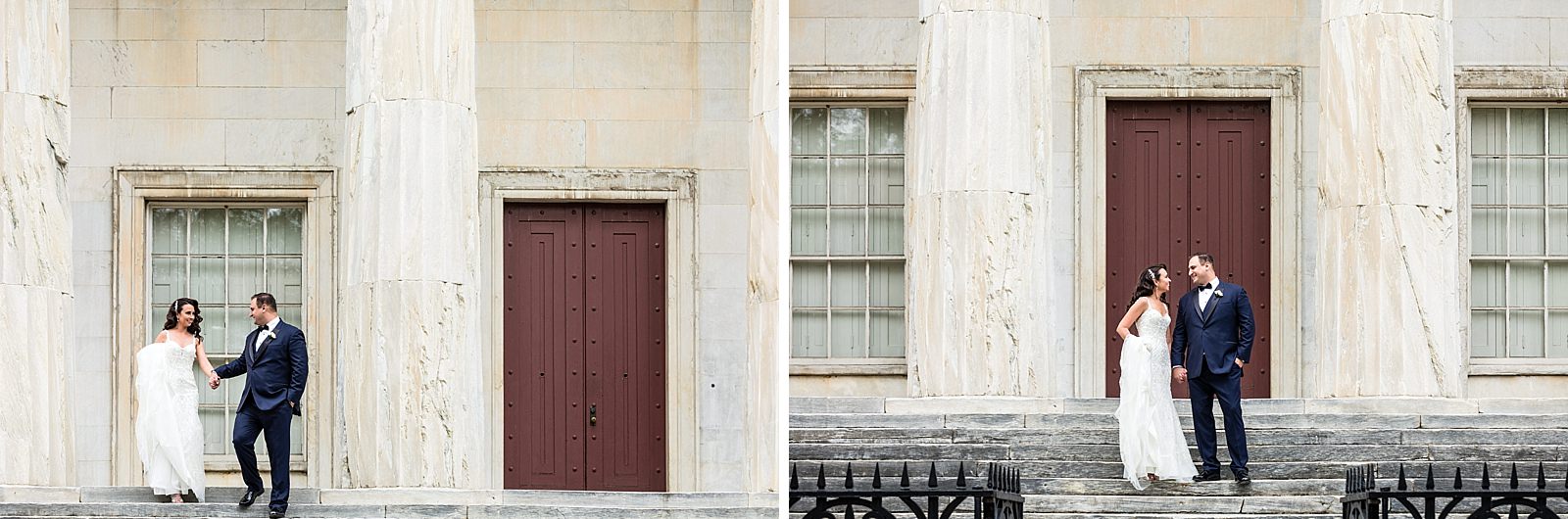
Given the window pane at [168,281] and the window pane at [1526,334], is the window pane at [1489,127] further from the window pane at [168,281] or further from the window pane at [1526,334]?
the window pane at [168,281]

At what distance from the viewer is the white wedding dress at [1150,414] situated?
1523 cm

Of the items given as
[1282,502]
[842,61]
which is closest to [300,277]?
[842,61]

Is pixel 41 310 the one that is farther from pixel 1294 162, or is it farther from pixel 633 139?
pixel 1294 162

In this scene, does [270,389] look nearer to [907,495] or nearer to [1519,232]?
[907,495]

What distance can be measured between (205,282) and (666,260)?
15.1ft

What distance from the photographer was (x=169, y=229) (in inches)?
901

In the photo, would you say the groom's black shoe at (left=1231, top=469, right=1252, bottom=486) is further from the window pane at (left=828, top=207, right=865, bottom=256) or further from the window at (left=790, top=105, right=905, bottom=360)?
the window pane at (left=828, top=207, right=865, bottom=256)

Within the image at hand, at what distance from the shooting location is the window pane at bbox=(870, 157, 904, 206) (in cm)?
2283

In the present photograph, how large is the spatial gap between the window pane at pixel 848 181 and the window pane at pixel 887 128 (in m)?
0.28

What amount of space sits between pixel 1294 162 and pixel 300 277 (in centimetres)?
988

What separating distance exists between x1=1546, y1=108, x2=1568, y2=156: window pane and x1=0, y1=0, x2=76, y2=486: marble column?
14.0m

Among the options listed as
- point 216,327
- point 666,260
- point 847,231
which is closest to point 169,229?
point 216,327

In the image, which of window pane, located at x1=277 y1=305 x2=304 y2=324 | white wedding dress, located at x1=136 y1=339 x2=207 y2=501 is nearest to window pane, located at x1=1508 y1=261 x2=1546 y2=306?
window pane, located at x1=277 y1=305 x2=304 y2=324

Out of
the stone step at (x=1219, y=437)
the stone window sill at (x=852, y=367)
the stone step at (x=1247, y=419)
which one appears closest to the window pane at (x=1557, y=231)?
the stone step at (x=1247, y=419)
